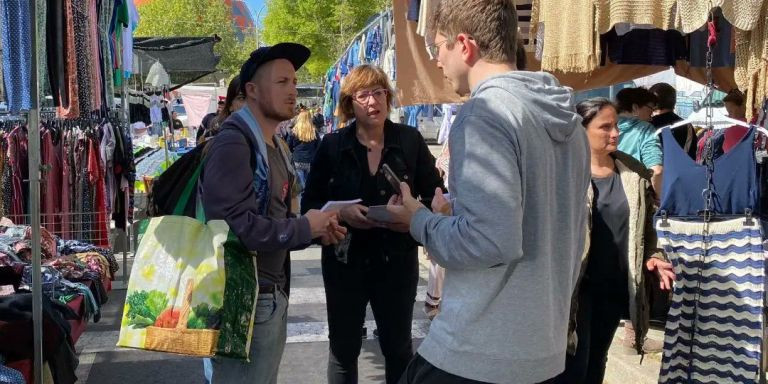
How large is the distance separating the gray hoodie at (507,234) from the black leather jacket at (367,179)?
162 centimetres

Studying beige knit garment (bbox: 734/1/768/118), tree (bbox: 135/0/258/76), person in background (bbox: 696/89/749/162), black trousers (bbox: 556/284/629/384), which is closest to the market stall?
black trousers (bbox: 556/284/629/384)

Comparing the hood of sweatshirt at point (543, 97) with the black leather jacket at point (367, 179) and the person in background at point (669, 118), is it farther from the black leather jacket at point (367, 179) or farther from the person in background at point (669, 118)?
the person in background at point (669, 118)

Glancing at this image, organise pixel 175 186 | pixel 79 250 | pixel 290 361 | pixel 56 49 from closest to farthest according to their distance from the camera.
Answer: pixel 175 186 → pixel 56 49 → pixel 79 250 → pixel 290 361

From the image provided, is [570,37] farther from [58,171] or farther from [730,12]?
[58,171]

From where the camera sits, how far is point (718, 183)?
155 inches

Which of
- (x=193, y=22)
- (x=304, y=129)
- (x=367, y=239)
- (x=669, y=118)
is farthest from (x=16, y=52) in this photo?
(x=193, y=22)

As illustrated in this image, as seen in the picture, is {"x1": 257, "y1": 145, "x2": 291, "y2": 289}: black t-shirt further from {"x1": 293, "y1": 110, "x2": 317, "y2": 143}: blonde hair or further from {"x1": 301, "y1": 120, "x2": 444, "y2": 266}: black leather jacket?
{"x1": 293, "y1": 110, "x2": 317, "y2": 143}: blonde hair

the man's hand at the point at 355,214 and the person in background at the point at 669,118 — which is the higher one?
the person in background at the point at 669,118

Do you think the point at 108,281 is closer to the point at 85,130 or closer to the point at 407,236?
the point at 85,130

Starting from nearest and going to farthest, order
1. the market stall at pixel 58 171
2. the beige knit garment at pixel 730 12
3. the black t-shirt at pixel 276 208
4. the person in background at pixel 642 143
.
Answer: the black t-shirt at pixel 276 208 → the market stall at pixel 58 171 → the beige knit garment at pixel 730 12 → the person in background at pixel 642 143

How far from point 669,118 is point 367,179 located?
439 cm

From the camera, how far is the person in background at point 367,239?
3.70 m

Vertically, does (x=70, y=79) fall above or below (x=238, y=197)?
above

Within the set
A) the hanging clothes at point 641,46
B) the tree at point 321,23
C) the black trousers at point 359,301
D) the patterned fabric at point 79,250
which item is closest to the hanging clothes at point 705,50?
the hanging clothes at point 641,46
